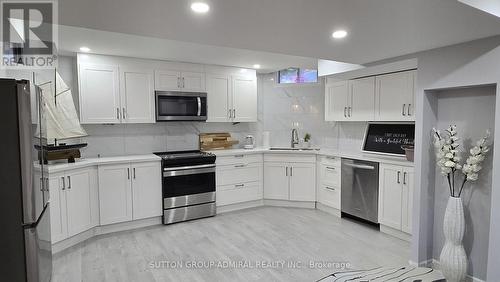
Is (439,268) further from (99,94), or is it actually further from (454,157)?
(99,94)

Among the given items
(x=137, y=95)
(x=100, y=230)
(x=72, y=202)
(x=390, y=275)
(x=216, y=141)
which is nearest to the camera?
(x=390, y=275)

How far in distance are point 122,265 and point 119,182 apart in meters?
1.19

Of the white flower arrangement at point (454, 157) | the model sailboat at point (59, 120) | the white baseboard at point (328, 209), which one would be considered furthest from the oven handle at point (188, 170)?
the white flower arrangement at point (454, 157)

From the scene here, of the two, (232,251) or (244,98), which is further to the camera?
(244,98)

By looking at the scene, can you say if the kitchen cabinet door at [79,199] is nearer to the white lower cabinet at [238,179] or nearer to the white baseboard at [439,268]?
the white lower cabinet at [238,179]

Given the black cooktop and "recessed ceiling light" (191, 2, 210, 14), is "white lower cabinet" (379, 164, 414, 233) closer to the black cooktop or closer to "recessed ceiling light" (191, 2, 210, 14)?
the black cooktop

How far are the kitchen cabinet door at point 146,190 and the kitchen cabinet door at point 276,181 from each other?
1.79 meters

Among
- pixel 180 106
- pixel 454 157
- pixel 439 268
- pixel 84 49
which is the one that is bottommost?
pixel 439 268

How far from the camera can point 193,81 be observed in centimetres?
464

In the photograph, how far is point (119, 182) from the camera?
12.7 ft

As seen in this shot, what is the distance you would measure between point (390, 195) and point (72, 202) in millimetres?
3837

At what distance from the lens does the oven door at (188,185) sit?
417 centimetres

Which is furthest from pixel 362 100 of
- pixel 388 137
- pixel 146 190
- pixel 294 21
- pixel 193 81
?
pixel 146 190

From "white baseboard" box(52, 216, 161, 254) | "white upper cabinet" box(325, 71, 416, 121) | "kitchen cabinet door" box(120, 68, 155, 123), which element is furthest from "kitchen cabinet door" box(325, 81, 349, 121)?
"white baseboard" box(52, 216, 161, 254)
